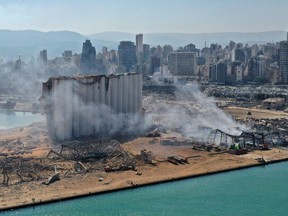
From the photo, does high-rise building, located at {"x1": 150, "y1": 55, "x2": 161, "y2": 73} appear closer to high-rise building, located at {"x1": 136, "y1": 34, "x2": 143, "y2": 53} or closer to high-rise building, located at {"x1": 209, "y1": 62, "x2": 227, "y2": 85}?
high-rise building, located at {"x1": 209, "y1": 62, "x2": 227, "y2": 85}

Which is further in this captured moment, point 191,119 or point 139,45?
point 139,45

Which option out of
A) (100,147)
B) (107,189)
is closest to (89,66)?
(100,147)

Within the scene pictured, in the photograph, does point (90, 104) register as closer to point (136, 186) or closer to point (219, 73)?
point (136, 186)

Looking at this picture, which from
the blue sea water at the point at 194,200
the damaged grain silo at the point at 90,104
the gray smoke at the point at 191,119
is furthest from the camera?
the gray smoke at the point at 191,119

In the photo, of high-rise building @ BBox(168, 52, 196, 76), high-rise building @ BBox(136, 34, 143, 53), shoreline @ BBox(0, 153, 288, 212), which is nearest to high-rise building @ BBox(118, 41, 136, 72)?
high-rise building @ BBox(168, 52, 196, 76)

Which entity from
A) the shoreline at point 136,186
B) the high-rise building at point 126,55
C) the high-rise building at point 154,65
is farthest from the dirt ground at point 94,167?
the high-rise building at point 126,55

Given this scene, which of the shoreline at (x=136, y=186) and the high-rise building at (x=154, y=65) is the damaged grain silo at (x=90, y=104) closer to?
the shoreline at (x=136, y=186)

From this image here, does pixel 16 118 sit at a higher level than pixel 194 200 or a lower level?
lower

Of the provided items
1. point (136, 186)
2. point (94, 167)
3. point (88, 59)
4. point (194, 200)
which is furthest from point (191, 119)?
point (88, 59)
